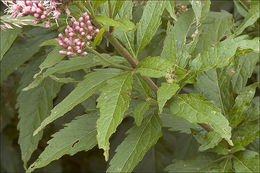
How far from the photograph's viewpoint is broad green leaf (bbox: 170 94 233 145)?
5.55 feet

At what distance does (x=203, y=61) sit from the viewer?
A: 1.80 meters

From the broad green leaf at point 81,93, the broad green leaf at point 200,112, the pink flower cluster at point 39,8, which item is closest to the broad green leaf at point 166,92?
the broad green leaf at point 200,112

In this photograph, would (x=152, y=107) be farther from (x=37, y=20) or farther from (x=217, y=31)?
(x=37, y=20)

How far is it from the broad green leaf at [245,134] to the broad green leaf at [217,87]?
14 centimetres

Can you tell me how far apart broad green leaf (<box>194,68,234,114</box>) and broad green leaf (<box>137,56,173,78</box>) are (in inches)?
25.6

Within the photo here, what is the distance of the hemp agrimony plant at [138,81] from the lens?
1661 millimetres

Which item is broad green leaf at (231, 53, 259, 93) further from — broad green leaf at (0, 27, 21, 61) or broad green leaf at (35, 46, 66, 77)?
broad green leaf at (0, 27, 21, 61)

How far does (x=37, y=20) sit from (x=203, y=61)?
75 cm

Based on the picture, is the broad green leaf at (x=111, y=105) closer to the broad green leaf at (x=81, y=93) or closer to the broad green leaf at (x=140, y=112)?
the broad green leaf at (x=81, y=93)

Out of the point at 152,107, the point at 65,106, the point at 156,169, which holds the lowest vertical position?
the point at 156,169

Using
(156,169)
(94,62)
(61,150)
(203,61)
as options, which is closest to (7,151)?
(156,169)

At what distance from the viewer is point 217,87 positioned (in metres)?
2.35

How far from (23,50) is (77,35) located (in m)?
1.03

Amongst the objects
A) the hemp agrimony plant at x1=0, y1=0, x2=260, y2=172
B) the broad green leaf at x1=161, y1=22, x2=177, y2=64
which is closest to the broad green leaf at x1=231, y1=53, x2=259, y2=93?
the hemp agrimony plant at x1=0, y1=0, x2=260, y2=172
